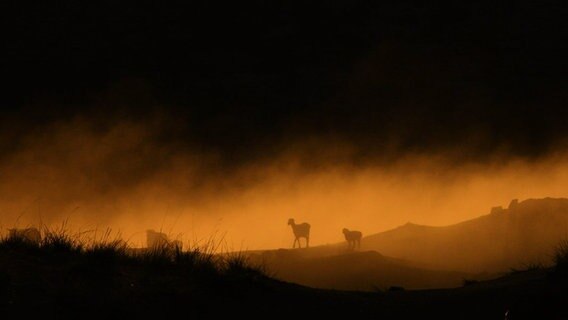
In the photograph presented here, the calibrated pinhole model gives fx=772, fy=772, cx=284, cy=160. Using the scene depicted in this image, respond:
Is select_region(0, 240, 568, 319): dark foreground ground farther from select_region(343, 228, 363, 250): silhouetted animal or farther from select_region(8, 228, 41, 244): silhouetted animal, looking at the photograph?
select_region(343, 228, 363, 250): silhouetted animal

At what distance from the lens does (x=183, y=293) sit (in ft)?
33.1

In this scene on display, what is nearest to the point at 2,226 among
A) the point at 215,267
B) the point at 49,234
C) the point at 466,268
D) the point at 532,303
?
the point at 49,234

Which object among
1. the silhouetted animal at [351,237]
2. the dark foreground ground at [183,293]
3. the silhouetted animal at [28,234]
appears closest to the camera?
the dark foreground ground at [183,293]

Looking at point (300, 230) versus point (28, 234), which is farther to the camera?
point (300, 230)

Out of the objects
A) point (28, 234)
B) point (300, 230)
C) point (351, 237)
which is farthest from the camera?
point (351, 237)

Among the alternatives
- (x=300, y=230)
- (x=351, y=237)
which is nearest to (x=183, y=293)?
(x=300, y=230)

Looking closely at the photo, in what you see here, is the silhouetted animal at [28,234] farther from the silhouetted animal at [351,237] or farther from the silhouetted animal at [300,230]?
the silhouetted animal at [351,237]

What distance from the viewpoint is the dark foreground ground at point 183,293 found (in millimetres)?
9156

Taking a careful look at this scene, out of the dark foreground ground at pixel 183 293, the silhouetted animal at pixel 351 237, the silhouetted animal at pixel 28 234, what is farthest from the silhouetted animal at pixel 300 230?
the dark foreground ground at pixel 183 293

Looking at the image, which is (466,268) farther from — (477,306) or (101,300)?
(101,300)

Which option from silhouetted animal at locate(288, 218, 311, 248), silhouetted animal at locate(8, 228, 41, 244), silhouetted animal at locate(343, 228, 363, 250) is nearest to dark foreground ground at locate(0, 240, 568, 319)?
silhouetted animal at locate(8, 228, 41, 244)

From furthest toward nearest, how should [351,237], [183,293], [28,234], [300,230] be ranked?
1. [351,237]
2. [300,230]
3. [28,234]
4. [183,293]

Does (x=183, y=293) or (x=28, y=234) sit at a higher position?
(x=28, y=234)

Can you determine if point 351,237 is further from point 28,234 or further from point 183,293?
point 183,293
